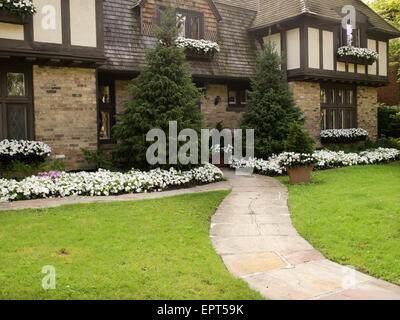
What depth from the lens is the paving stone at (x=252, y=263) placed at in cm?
438

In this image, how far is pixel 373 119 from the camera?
63.0 ft

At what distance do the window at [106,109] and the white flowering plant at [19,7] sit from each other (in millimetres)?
3535

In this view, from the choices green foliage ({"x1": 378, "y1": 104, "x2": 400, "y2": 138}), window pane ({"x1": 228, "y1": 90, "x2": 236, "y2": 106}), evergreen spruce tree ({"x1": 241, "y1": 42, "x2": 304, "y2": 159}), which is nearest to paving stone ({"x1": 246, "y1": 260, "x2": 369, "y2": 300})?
evergreen spruce tree ({"x1": 241, "y1": 42, "x2": 304, "y2": 159})

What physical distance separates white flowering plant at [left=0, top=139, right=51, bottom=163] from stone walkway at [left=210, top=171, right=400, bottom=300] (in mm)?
5254

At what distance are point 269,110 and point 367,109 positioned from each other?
788cm

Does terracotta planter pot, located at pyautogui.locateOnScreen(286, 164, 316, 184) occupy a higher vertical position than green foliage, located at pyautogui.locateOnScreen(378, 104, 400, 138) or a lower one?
lower

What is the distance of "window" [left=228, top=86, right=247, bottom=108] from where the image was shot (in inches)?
635

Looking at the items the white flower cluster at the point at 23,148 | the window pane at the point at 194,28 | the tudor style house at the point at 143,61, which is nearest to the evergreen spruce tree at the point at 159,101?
the tudor style house at the point at 143,61

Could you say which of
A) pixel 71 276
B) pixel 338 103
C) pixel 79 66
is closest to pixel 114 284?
pixel 71 276

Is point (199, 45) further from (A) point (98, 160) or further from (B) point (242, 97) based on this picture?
(A) point (98, 160)

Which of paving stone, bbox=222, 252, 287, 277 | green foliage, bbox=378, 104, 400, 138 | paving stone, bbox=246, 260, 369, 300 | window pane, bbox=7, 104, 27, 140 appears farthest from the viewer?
green foliage, bbox=378, 104, 400, 138

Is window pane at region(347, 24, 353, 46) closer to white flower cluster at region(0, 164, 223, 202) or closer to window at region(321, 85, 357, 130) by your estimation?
window at region(321, 85, 357, 130)

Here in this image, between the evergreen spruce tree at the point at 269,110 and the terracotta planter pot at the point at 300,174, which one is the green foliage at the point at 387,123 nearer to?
the evergreen spruce tree at the point at 269,110
